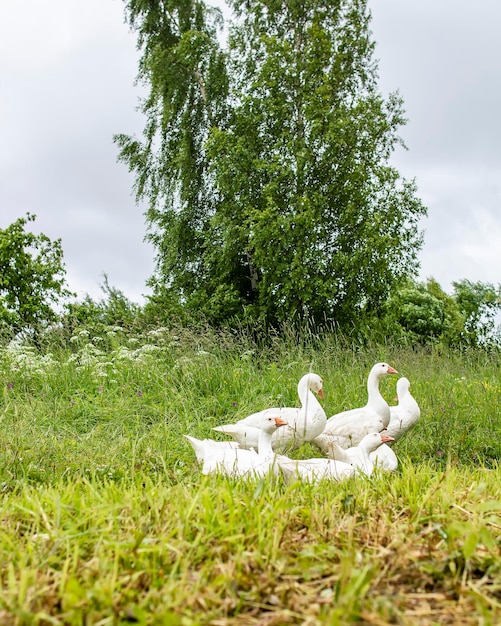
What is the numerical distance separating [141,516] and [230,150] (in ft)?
55.9

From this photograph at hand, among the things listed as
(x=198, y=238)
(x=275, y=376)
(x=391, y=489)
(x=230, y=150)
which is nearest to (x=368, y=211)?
(x=230, y=150)

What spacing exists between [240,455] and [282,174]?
1395 cm

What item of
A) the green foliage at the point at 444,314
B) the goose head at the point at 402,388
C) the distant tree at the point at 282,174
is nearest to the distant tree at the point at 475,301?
the green foliage at the point at 444,314

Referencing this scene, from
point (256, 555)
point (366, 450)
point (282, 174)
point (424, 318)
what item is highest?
point (282, 174)

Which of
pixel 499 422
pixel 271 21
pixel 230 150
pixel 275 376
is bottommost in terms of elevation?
pixel 499 422

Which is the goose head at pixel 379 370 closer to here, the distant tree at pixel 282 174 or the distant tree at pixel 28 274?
the distant tree at pixel 282 174

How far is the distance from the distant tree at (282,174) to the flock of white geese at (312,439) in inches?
406

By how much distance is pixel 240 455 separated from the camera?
4090 mm

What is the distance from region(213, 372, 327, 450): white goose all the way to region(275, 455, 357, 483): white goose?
2.84 ft

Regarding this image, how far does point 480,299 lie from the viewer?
106ft

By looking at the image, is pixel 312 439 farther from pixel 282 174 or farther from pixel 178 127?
pixel 178 127

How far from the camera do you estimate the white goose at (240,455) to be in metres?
3.73

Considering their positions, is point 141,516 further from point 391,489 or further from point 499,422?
point 499,422

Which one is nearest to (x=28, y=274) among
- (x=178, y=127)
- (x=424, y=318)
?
(x=178, y=127)
